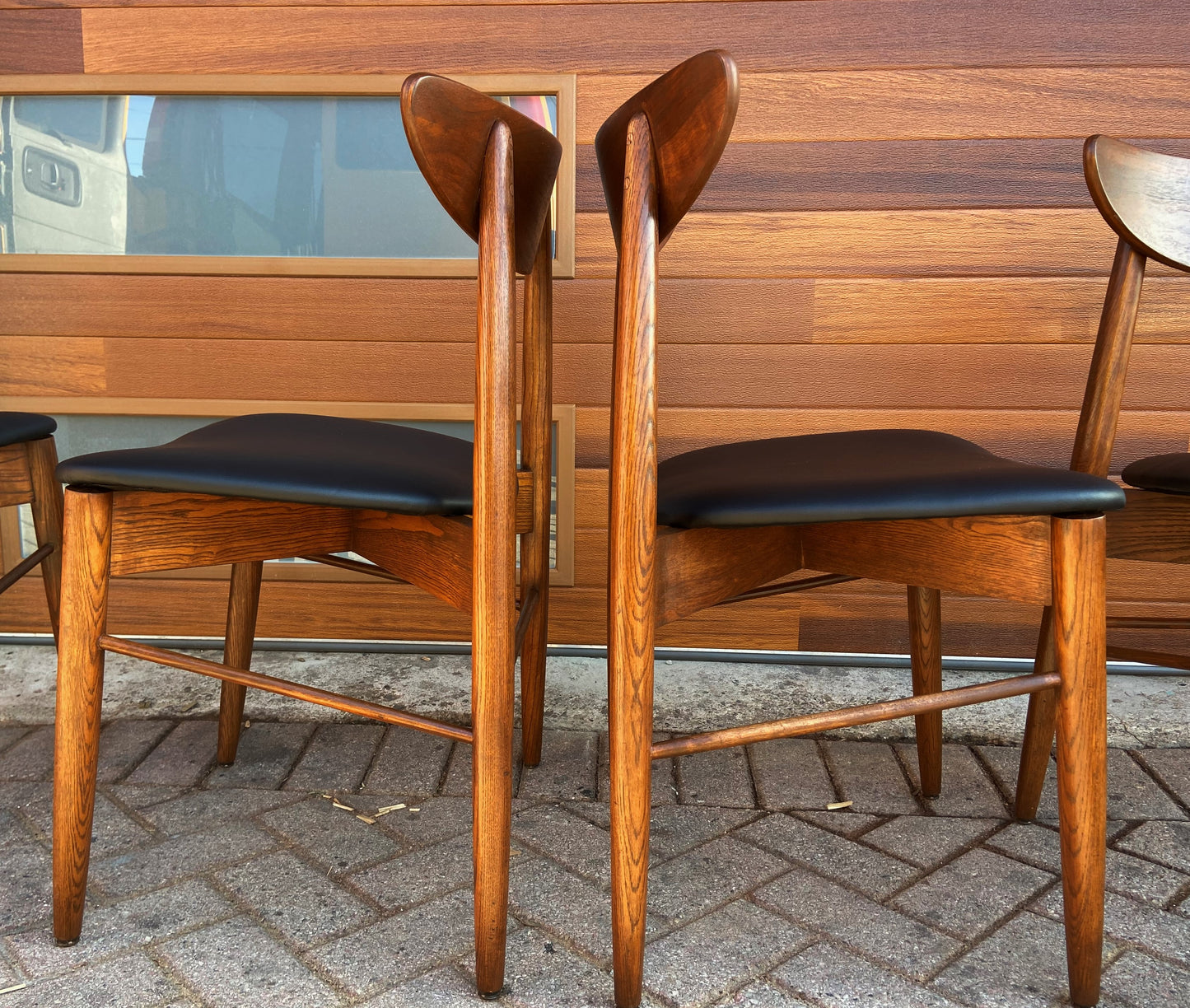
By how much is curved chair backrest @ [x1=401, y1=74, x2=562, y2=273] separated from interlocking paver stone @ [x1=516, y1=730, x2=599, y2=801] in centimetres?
89

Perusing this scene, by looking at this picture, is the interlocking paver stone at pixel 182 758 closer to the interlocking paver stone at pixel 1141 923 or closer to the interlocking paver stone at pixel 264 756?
the interlocking paver stone at pixel 264 756

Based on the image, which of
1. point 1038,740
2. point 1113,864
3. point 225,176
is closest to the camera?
point 1113,864

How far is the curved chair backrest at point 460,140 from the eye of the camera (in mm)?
864

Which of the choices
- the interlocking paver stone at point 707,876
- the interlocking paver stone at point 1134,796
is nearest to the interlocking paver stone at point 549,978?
the interlocking paver stone at point 707,876

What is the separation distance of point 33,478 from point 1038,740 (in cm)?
160

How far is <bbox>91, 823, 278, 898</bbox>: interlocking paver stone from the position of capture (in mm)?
1235

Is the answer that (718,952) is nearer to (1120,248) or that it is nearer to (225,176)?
(1120,248)

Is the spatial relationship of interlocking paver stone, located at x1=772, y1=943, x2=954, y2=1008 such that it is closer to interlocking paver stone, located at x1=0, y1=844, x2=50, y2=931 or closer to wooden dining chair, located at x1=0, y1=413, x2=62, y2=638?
interlocking paver stone, located at x1=0, y1=844, x2=50, y2=931

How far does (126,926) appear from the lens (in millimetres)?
1142

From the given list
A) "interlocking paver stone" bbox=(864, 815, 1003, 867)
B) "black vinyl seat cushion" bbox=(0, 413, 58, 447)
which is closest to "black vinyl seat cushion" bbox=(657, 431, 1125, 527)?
"interlocking paver stone" bbox=(864, 815, 1003, 867)

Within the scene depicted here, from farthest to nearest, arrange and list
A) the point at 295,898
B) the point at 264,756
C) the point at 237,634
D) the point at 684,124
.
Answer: the point at 264,756
the point at 237,634
the point at 295,898
the point at 684,124

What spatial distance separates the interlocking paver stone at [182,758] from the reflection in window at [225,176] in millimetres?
958

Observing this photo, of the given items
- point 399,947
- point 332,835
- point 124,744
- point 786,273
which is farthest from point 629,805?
point 786,273

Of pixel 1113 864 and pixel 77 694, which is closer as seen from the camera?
pixel 77 694
